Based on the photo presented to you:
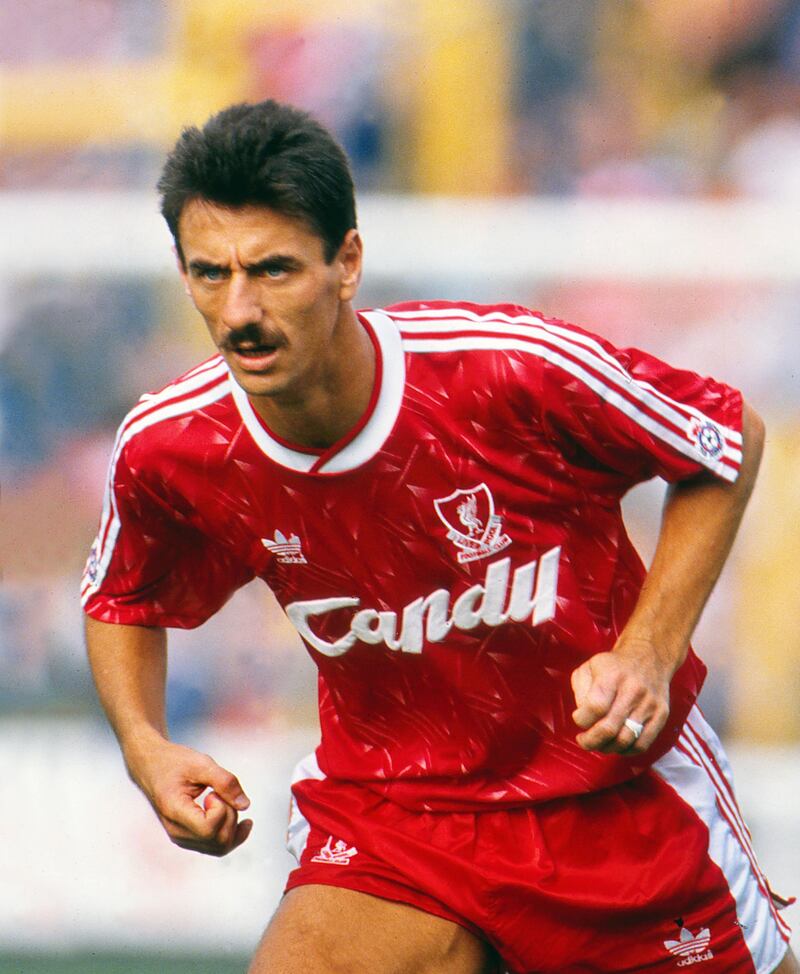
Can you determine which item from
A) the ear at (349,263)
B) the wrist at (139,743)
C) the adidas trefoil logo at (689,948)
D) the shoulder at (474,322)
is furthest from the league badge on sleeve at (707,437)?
the wrist at (139,743)

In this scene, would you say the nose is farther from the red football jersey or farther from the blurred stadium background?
the blurred stadium background

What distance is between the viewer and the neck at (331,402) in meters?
2.50

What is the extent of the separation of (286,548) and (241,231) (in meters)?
0.53

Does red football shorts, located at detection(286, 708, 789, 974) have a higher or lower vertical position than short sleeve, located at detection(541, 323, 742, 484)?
lower

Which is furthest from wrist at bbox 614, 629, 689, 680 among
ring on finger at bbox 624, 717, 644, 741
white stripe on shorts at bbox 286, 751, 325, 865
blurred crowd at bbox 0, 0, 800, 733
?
blurred crowd at bbox 0, 0, 800, 733

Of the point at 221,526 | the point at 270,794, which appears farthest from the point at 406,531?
the point at 270,794

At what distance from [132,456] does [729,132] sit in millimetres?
3533

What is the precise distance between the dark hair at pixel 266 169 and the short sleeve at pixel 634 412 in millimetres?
382

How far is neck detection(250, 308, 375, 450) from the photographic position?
2502 mm

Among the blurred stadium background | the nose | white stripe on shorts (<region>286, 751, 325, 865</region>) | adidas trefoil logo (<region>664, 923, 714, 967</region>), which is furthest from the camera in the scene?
the blurred stadium background

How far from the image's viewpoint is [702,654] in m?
5.41

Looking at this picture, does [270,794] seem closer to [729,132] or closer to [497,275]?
[497,275]

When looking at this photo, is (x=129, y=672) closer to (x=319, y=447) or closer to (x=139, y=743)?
(x=139, y=743)

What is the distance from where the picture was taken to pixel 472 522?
2588 millimetres
